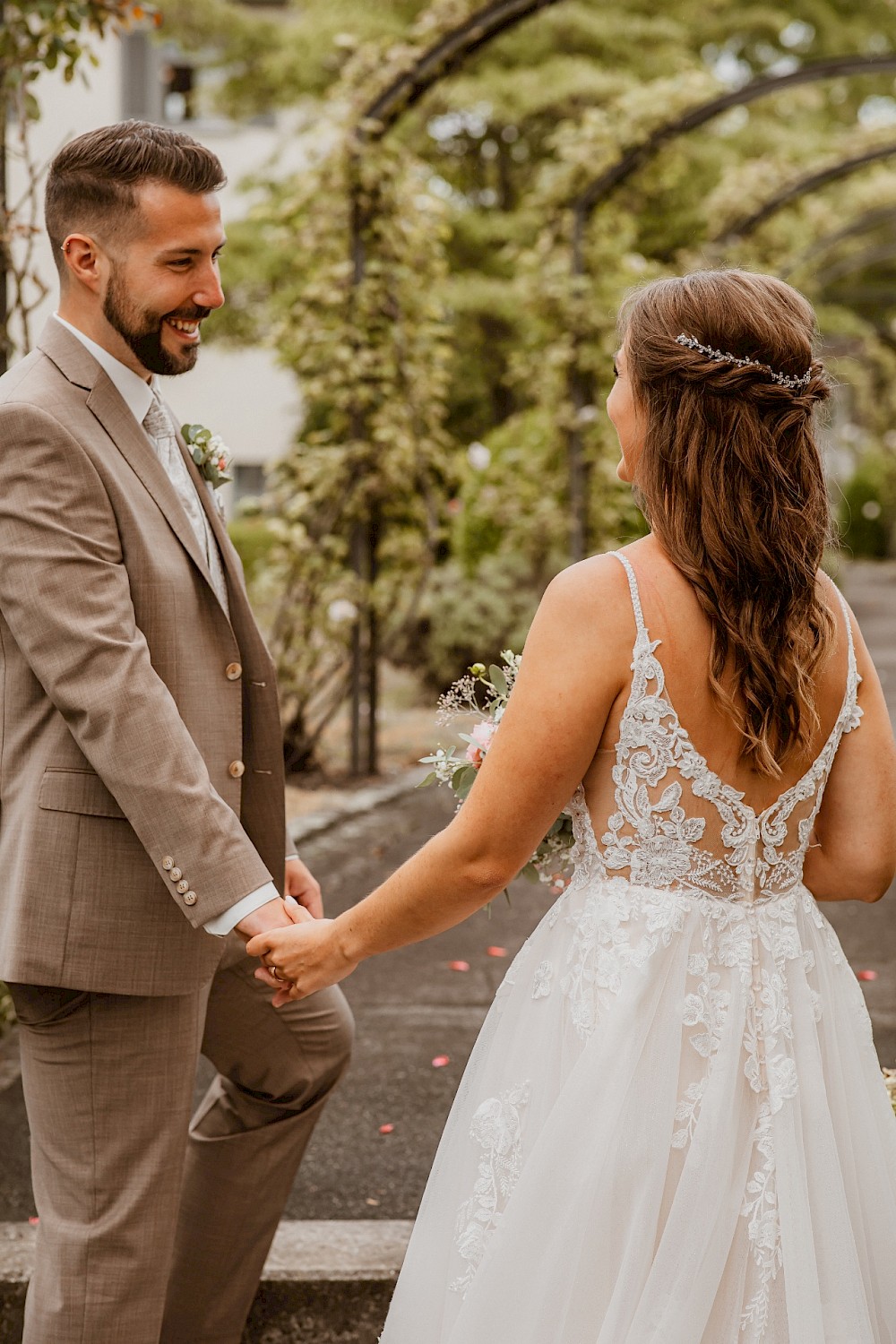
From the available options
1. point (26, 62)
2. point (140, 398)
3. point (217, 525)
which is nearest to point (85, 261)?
point (140, 398)

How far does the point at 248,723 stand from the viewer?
2656mm

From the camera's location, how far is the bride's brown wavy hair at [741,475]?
1.92 meters

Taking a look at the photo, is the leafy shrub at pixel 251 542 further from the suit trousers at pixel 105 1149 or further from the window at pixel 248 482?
the suit trousers at pixel 105 1149

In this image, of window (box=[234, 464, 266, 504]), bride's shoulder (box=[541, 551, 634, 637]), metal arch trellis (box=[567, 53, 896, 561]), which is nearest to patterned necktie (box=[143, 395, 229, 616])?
bride's shoulder (box=[541, 551, 634, 637])

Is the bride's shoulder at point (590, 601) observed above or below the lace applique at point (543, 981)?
above

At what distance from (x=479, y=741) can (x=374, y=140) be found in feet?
20.9

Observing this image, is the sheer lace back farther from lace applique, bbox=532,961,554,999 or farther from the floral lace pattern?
lace applique, bbox=532,961,554,999

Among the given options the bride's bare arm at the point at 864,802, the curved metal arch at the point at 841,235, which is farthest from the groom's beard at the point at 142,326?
the curved metal arch at the point at 841,235

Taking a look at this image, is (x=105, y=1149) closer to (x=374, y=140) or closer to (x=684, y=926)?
(x=684, y=926)

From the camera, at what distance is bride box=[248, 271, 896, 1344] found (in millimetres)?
1896

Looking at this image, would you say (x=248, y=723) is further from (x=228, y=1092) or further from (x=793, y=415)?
(x=793, y=415)

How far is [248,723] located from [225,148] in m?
18.2

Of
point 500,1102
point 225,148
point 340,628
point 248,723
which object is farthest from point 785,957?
point 225,148

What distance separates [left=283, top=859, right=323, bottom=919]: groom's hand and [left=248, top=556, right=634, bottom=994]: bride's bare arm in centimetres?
85
